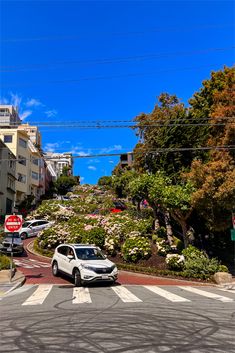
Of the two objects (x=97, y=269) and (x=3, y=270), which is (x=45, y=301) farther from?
(x=3, y=270)

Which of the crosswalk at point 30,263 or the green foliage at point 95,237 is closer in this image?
the crosswalk at point 30,263

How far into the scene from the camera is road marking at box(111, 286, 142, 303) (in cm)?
1142

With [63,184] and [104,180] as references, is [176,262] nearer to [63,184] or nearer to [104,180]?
[63,184]

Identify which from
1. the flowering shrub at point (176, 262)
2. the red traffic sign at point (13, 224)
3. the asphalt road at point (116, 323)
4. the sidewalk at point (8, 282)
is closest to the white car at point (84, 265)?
the asphalt road at point (116, 323)

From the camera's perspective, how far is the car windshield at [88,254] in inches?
623

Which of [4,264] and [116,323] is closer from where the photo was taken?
[116,323]

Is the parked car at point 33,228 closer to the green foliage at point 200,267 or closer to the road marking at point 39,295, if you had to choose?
the green foliage at point 200,267

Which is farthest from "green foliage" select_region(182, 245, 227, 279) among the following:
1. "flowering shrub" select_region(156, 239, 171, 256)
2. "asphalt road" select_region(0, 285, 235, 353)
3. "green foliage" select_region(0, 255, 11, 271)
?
"green foliage" select_region(0, 255, 11, 271)

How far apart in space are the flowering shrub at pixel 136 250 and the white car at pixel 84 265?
4.76 metres

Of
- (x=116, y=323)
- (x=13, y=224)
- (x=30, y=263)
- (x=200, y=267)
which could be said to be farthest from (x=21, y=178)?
(x=116, y=323)

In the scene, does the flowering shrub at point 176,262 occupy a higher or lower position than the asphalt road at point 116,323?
higher

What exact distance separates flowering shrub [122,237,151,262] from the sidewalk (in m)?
6.53

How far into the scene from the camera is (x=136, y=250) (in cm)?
2098

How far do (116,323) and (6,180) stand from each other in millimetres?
43593
